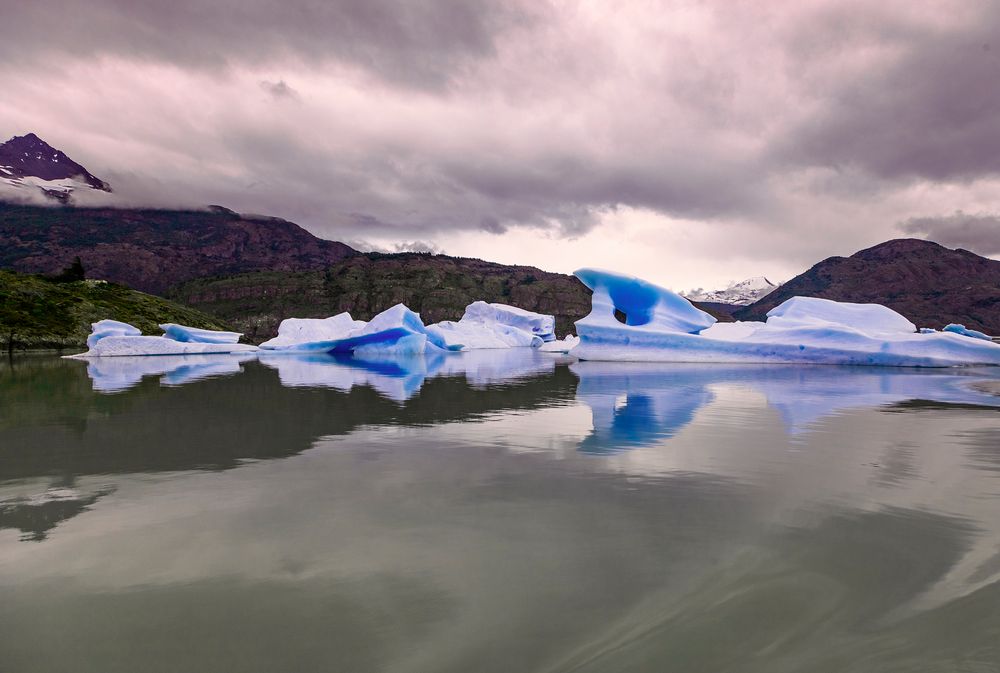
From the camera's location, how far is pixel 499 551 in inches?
128

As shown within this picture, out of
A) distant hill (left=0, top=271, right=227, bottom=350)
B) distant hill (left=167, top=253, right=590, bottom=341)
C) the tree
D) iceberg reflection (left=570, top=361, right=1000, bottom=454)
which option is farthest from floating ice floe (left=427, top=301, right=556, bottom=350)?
distant hill (left=167, top=253, right=590, bottom=341)

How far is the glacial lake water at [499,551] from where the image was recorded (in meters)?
2.27

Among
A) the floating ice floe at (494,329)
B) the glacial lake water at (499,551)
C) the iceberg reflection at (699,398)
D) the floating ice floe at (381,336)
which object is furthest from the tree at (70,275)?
the iceberg reflection at (699,398)

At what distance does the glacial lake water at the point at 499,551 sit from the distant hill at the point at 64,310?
44186mm

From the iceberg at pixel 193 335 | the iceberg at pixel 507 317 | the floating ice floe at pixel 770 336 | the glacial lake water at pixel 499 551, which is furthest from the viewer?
the iceberg at pixel 507 317

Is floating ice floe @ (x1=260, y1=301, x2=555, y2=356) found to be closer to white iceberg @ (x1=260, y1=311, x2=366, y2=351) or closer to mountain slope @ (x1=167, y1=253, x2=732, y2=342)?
white iceberg @ (x1=260, y1=311, x2=366, y2=351)

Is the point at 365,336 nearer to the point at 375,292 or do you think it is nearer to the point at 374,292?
the point at 375,292

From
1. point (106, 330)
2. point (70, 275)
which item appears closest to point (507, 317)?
point (106, 330)

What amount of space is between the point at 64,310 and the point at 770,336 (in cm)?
5495

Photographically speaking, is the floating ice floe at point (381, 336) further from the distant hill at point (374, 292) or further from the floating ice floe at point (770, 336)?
the distant hill at point (374, 292)

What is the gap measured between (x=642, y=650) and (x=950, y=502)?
143 inches

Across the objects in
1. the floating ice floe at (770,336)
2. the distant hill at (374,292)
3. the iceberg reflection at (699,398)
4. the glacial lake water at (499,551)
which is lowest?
the iceberg reflection at (699,398)

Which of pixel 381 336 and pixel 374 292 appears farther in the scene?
pixel 374 292

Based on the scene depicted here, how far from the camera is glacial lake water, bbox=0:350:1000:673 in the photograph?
2271 millimetres
